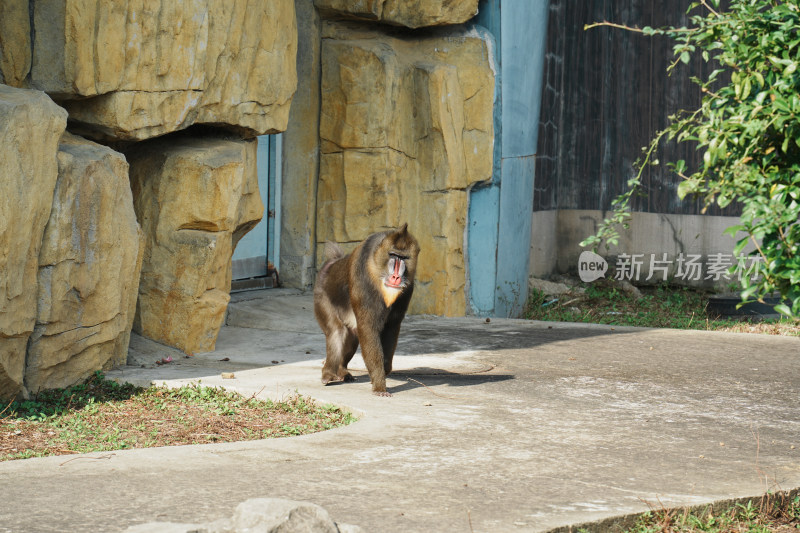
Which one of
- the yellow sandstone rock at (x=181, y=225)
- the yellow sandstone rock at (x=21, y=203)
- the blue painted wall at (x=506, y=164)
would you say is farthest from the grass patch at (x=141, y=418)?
the blue painted wall at (x=506, y=164)

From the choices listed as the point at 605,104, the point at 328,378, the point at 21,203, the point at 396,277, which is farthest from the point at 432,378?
the point at 605,104

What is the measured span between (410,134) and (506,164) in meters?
1.22

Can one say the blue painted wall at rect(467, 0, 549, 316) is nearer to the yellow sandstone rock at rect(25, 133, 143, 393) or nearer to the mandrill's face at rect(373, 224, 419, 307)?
the mandrill's face at rect(373, 224, 419, 307)

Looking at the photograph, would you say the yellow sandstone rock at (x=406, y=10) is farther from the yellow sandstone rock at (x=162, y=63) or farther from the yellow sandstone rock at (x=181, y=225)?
the yellow sandstone rock at (x=181, y=225)

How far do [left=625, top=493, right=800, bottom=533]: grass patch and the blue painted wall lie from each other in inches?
259

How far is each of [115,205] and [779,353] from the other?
18.1 feet

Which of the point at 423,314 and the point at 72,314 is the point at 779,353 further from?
the point at 72,314

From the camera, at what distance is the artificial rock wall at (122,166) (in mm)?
5793

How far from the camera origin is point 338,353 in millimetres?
6520

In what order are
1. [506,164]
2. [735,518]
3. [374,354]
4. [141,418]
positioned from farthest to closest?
[506,164] → [374,354] → [141,418] → [735,518]

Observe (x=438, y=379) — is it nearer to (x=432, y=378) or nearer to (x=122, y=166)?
(x=432, y=378)

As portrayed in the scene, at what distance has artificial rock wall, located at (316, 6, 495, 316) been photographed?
9.84m

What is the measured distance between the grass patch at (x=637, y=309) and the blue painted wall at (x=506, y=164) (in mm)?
933

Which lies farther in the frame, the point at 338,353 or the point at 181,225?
the point at 181,225
